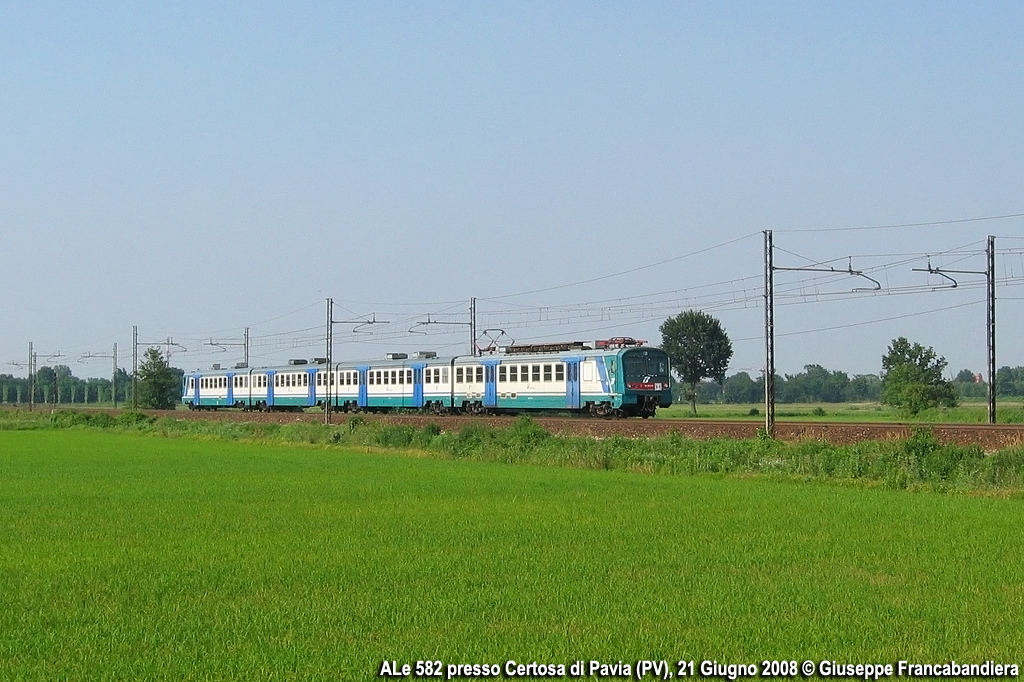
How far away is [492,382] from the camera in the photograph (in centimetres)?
5388

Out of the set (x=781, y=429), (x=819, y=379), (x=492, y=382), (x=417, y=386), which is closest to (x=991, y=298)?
(x=781, y=429)

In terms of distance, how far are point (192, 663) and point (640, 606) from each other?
4267 mm

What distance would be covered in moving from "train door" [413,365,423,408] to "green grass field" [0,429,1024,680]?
34.6 meters

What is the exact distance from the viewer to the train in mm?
47625

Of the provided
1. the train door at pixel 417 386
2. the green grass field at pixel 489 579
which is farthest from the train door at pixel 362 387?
the green grass field at pixel 489 579

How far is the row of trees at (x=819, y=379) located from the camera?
232 feet

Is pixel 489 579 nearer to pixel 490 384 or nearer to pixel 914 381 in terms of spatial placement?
pixel 490 384

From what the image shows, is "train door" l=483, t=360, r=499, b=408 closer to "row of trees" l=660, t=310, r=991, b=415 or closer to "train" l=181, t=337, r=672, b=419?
"train" l=181, t=337, r=672, b=419


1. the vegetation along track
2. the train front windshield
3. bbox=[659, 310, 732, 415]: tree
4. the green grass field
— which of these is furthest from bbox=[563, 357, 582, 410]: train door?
bbox=[659, 310, 732, 415]: tree

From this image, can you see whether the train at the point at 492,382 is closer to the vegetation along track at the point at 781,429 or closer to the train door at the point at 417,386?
the train door at the point at 417,386

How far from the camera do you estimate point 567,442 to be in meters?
37.1

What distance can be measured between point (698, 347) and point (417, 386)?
4688 centimetres

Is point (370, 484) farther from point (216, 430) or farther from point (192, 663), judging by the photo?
point (216, 430)

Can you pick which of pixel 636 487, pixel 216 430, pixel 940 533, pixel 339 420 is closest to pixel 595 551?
pixel 940 533
